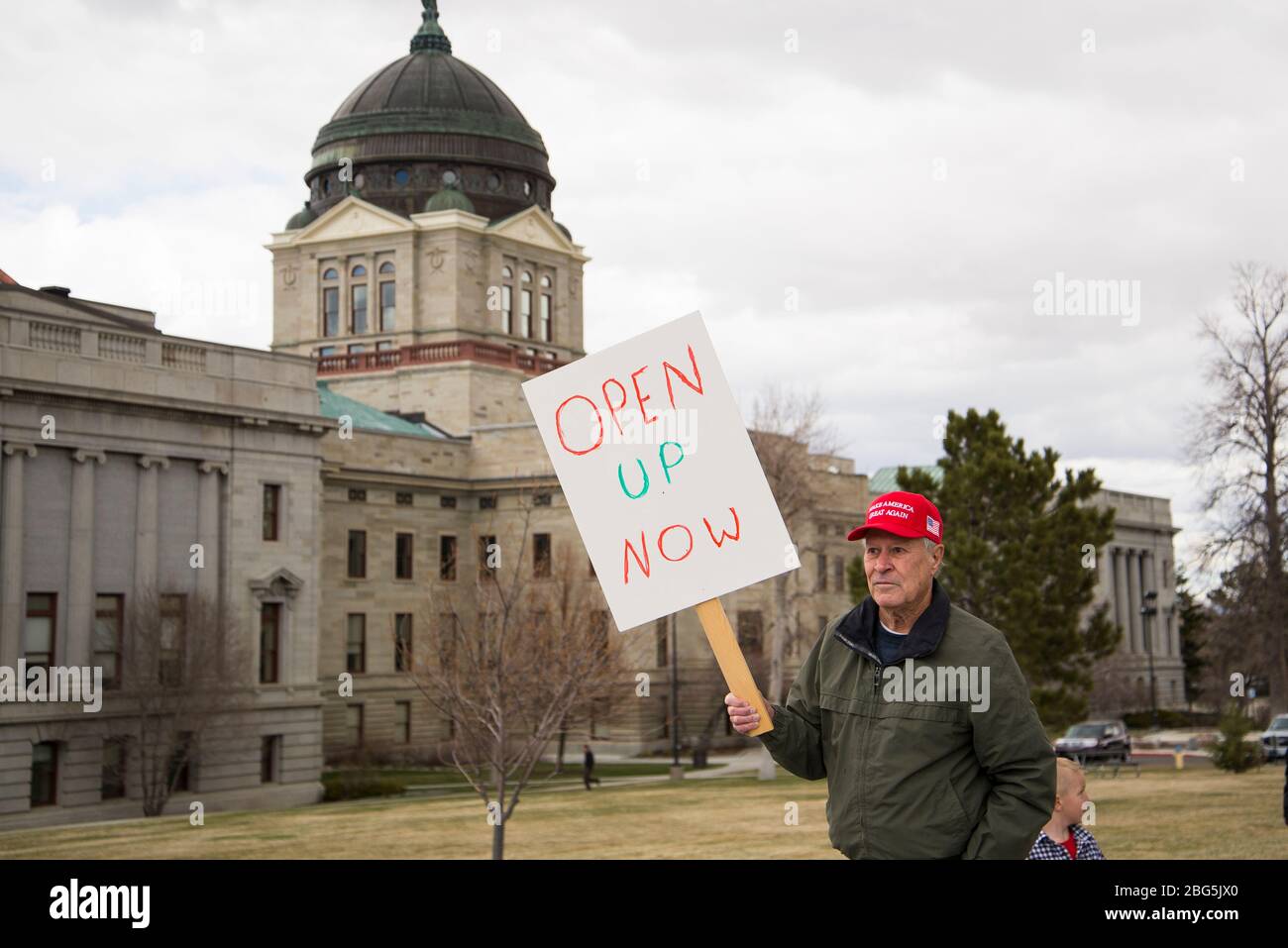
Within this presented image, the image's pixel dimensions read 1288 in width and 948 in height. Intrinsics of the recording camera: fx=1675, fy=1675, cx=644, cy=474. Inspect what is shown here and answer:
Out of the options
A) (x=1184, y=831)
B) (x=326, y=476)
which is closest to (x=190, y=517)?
(x=326, y=476)

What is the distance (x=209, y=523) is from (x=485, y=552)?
16514mm

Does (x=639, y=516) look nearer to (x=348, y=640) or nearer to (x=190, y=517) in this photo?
(x=190, y=517)

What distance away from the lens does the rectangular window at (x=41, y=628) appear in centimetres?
4706

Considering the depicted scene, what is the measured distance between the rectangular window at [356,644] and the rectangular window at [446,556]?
178 inches

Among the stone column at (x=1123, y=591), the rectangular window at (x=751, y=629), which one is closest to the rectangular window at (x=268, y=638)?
the rectangular window at (x=751, y=629)

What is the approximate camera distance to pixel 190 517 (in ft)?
174

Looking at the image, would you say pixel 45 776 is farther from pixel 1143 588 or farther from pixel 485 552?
pixel 1143 588

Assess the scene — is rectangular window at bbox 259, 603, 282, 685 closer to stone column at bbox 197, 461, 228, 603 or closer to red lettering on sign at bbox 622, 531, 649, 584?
stone column at bbox 197, 461, 228, 603

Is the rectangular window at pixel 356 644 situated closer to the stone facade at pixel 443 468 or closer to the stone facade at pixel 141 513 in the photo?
the stone facade at pixel 443 468

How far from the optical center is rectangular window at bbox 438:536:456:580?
2862 inches

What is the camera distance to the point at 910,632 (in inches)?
206

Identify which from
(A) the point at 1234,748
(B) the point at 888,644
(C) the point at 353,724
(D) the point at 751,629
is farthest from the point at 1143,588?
(B) the point at 888,644

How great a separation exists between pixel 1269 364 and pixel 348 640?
1475 inches
